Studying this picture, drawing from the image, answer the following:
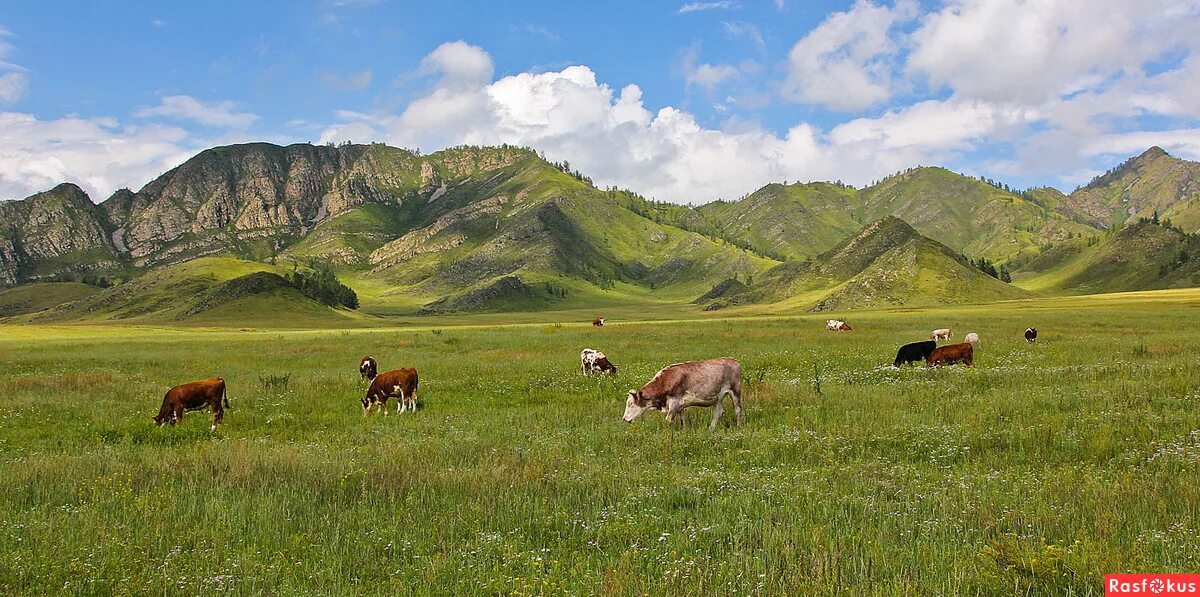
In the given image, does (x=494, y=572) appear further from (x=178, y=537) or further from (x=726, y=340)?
(x=726, y=340)

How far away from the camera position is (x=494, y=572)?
7.06 meters

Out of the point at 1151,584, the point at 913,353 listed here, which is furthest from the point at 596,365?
the point at 1151,584

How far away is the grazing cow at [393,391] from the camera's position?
21891 millimetres

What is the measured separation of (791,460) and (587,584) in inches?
282

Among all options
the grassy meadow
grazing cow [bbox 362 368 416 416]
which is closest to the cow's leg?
the grassy meadow

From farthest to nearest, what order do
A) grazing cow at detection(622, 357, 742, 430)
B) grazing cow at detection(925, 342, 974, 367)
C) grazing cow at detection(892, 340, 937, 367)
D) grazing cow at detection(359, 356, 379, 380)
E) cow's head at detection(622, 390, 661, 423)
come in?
grazing cow at detection(359, 356, 379, 380)
grazing cow at detection(892, 340, 937, 367)
grazing cow at detection(925, 342, 974, 367)
cow's head at detection(622, 390, 661, 423)
grazing cow at detection(622, 357, 742, 430)

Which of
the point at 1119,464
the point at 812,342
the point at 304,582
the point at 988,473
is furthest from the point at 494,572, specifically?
the point at 812,342

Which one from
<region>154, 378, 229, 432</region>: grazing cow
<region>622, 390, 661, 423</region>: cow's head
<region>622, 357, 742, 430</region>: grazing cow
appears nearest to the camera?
<region>622, 357, 742, 430</region>: grazing cow

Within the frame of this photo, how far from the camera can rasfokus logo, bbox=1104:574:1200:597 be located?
586 centimetres

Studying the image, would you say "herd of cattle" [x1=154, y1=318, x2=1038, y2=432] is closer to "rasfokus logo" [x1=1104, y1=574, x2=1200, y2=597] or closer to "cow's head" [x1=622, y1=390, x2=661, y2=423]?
"cow's head" [x1=622, y1=390, x2=661, y2=423]

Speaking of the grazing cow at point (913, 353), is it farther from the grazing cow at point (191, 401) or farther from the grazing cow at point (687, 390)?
the grazing cow at point (191, 401)

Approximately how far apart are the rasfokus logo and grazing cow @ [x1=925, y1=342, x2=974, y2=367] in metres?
23.2

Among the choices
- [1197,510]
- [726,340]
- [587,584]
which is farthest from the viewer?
[726,340]

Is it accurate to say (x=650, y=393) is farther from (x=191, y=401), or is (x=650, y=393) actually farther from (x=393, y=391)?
(x=191, y=401)
